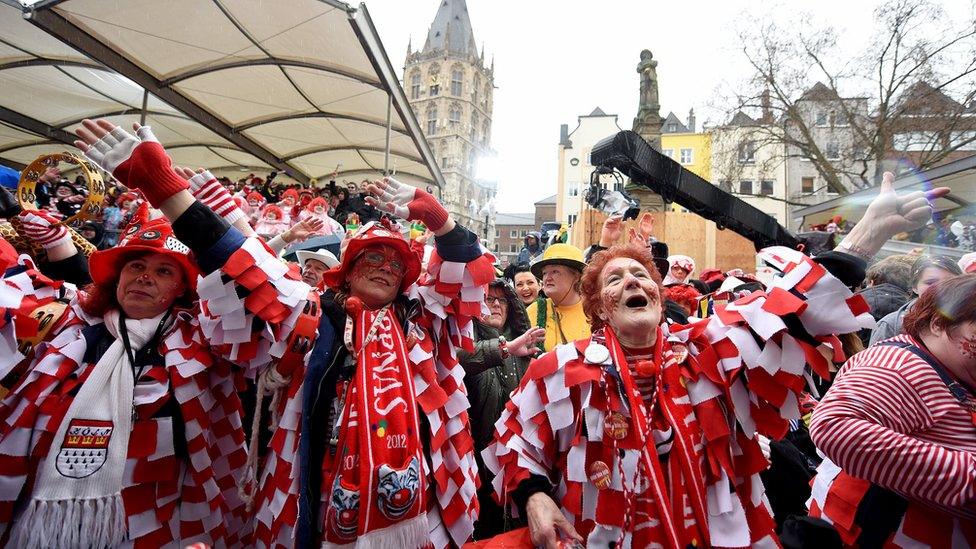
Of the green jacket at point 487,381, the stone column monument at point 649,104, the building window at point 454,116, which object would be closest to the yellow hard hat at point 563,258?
the green jacket at point 487,381

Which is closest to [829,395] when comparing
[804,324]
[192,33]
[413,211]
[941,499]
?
[804,324]

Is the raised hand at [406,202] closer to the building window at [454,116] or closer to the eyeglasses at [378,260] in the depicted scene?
the eyeglasses at [378,260]

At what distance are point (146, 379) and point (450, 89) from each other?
2659 inches

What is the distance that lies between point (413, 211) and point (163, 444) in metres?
1.32

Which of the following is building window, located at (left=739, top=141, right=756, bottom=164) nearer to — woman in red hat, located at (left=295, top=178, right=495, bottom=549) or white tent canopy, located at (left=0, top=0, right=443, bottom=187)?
white tent canopy, located at (left=0, top=0, right=443, bottom=187)

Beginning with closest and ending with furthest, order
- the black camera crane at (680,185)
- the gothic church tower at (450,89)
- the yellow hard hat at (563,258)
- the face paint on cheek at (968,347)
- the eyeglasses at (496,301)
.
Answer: the face paint on cheek at (968,347) → the eyeglasses at (496,301) → the yellow hard hat at (563,258) → the black camera crane at (680,185) → the gothic church tower at (450,89)

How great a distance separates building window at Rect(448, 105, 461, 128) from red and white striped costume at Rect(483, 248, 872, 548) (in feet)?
216

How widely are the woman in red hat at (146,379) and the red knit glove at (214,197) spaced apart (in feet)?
0.04

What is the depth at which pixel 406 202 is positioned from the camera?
6.64ft

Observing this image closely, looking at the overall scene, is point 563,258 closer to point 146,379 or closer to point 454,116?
point 146,379

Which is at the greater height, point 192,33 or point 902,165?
point 902,165

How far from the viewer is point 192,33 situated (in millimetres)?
6520

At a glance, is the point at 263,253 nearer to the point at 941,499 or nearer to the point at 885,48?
the point at 941,499

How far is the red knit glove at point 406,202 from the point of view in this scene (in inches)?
78.5
